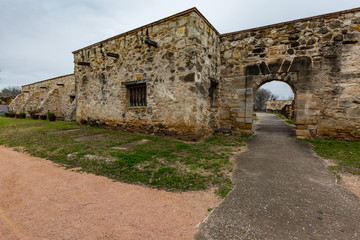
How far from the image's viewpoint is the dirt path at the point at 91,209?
177 cm

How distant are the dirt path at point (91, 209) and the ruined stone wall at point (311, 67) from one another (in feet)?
17.8

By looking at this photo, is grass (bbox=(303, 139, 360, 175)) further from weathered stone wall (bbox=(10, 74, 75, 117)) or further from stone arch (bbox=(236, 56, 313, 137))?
weathered stone wall (bbox=(10, 74, 75, 117))

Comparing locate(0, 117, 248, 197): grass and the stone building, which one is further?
the stone building

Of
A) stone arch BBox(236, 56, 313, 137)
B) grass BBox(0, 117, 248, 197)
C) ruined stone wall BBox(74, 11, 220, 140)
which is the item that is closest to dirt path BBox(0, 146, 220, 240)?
grass BBox(0, 117, 248, 197)

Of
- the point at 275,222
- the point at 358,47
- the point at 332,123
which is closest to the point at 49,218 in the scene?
the point at 275,222

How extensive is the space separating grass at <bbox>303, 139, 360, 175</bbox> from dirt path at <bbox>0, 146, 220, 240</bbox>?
2992 mm

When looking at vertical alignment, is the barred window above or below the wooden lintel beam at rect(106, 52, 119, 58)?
below

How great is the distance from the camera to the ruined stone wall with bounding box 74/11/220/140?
5613mm

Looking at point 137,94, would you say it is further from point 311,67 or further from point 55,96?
point 55,96

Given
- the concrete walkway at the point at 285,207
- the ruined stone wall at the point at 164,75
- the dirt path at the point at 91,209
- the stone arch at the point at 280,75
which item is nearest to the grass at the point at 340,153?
the concrete walkway at the point at 285,207

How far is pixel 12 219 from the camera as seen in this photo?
194cm

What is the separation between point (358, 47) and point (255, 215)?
22.2 ft

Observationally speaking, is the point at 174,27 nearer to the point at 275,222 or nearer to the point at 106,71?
the point at 106,71

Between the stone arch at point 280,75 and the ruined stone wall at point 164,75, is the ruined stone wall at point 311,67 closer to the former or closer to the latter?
the stone arch at point 280,75
